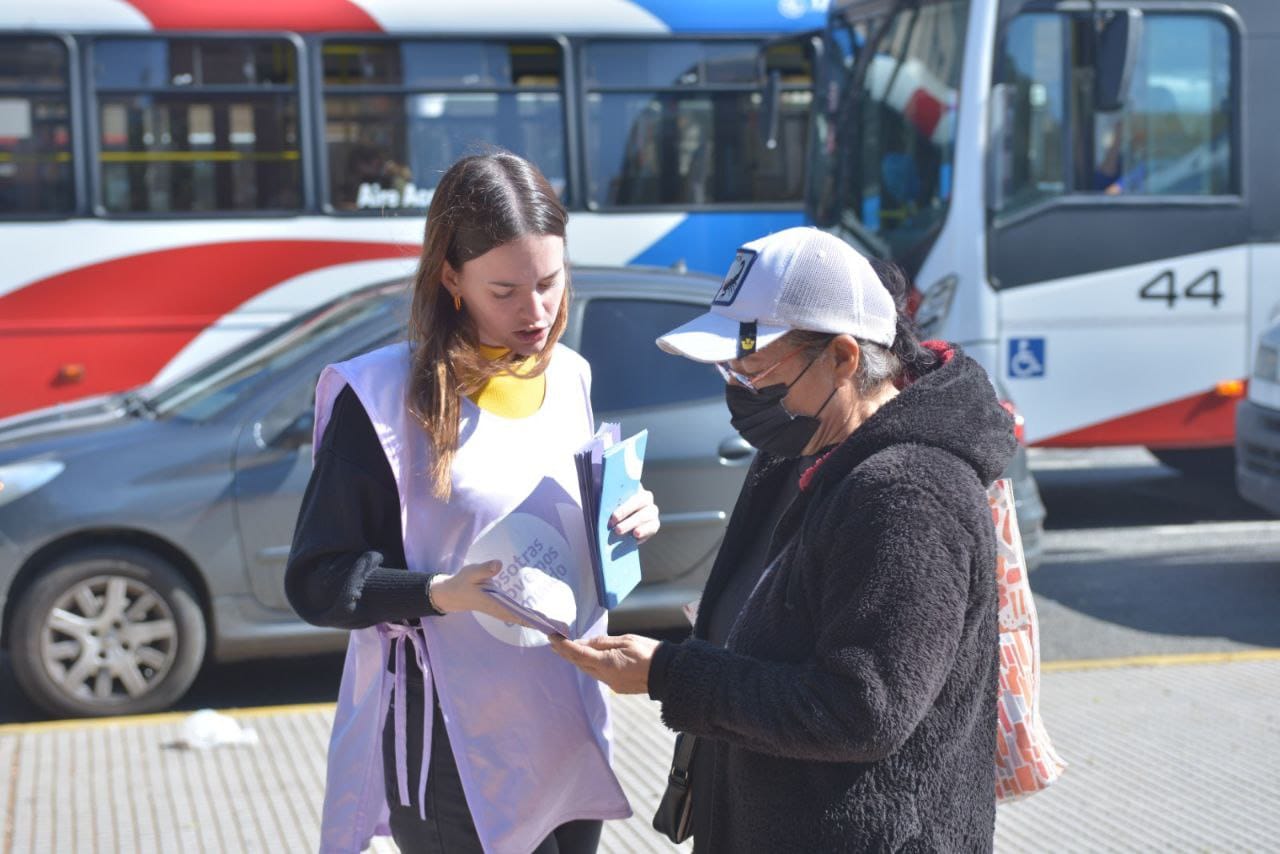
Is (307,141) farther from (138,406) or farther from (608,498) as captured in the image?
(608,498)

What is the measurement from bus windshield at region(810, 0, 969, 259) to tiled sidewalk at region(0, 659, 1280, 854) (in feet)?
15.2

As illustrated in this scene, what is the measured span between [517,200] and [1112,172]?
7992mm

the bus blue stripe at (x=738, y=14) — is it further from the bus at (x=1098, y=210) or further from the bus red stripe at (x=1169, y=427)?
the bus red stripe at (x=1169, y=427)

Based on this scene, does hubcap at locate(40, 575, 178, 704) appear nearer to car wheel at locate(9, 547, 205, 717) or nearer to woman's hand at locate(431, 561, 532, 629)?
car wheel at locate(9, 547, 205, 717)

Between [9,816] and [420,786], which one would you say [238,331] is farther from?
[420,786]

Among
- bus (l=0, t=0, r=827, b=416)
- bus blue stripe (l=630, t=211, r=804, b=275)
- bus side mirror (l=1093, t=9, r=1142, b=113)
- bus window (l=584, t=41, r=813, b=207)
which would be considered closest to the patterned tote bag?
bus side mirror (l=1093, t=9, r=1142, b=113)

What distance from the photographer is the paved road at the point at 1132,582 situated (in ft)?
22.1

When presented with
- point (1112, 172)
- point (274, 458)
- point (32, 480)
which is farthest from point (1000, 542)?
point (1112, 172)

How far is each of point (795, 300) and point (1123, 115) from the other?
27.3 ft

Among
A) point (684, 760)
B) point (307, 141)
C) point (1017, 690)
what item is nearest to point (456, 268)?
point (684, 760)

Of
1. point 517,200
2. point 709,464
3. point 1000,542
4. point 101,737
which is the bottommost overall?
point 101,737

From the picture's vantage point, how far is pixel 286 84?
33.9 ft

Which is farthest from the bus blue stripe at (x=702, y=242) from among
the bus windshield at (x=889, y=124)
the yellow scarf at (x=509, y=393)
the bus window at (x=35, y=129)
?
the yellow scarf at (x=509, y=393)

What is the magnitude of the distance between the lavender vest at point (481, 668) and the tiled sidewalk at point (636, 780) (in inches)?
80.9
